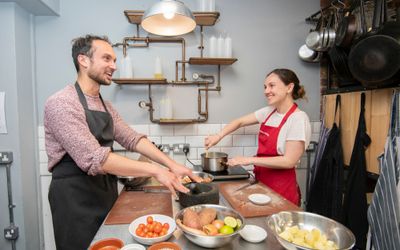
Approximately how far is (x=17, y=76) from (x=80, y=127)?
1.27 meters

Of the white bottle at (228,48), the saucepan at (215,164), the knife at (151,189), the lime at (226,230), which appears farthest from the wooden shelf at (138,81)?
the lime at (226,230)

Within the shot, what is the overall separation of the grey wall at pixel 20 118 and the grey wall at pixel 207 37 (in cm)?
12

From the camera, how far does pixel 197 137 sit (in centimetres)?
252

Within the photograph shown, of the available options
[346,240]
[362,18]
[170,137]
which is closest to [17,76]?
[170,137]

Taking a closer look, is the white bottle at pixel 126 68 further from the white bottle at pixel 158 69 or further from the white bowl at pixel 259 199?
the white bowl at pixel 259 199

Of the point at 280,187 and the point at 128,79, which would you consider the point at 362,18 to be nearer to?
the point at 280,187

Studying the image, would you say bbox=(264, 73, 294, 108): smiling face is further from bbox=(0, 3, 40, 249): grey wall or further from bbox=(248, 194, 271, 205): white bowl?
bbox=(0, 3, 40, 249): grey wall

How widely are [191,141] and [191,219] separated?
1.53 metres

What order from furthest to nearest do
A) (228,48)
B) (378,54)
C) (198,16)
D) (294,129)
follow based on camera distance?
(228,48) < (198,16) < (294,129) < (378,54)

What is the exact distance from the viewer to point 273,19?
2.52m

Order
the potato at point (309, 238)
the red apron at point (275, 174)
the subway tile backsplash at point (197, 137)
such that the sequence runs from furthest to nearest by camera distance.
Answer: the subway tile backsplash at point (197, 137)
the red apron at point (275, 174)
the potato at point (309, 238)

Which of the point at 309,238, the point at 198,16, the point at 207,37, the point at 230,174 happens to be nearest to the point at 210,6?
the point at 198,16

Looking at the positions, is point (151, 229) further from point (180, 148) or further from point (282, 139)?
point (180, 148)

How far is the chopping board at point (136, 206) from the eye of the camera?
1212mm
